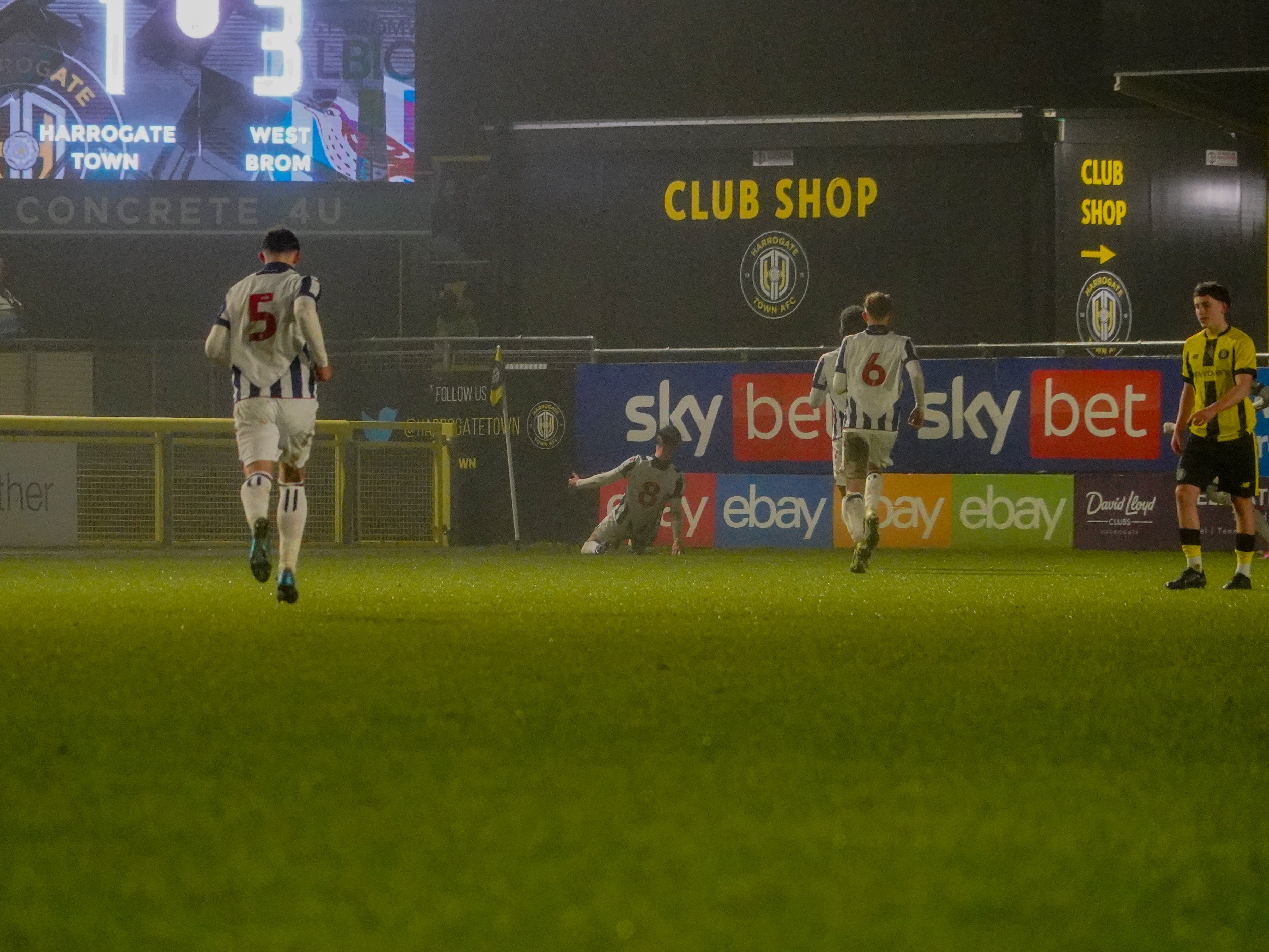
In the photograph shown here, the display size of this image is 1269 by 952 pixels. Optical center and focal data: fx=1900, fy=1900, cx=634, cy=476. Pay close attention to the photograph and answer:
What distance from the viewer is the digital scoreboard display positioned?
2491 cm

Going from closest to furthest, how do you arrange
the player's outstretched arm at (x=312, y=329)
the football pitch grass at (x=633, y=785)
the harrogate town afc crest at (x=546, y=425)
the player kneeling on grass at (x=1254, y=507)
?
the football pitch grass at (x=633, y=785), the player's outstretched arm at (x=312, y=329), the player kneeling on grass at (x=1254, y=507), the harrogate town afc crest at (x=546, y=425)

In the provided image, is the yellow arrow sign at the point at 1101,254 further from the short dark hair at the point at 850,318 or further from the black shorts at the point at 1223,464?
the black shorts at the point at 1223,464

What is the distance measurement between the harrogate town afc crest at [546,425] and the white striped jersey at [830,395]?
494 centimetres

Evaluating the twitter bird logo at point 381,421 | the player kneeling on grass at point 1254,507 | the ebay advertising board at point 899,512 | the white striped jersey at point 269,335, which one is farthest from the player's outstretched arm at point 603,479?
the white striped jersey at point 269,335

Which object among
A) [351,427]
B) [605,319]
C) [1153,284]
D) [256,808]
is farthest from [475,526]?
[256,808]

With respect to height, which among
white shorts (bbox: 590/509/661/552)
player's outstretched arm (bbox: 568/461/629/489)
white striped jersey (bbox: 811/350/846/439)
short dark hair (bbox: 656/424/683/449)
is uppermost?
white striped jersey (bbox: 811/350/846/439)

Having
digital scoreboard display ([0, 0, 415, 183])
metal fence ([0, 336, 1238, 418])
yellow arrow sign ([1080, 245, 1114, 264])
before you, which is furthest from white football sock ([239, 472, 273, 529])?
digital scoreboard display ([0, 0, 415, 183])

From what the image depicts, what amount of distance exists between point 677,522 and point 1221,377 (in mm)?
5963

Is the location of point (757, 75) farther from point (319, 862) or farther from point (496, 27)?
point (319, 862)

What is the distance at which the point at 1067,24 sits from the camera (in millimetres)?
21766

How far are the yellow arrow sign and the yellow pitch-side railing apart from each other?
8142 millimetres

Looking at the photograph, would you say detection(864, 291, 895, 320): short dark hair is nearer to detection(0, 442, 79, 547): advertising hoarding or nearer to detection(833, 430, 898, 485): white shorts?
detection(833, 430, 898, 485): white shorts

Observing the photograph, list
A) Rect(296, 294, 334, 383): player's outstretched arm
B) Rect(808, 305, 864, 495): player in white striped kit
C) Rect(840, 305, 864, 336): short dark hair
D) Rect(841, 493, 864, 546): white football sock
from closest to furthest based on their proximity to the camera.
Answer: Rect(296, 294, 334, 383): player's outstretched arm → Rect(841, 493, 864, 546): white football sock → Rect(808, 305, 864, 495): player in white striped kit → Rect(840, 305, 864, 336): short dark hair

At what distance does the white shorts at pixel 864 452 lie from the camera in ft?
46.2
